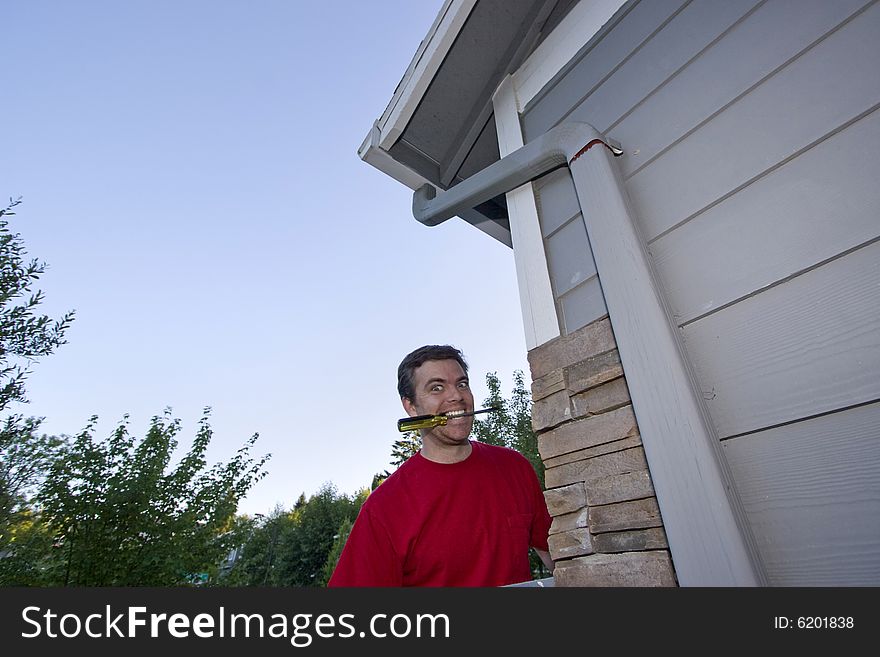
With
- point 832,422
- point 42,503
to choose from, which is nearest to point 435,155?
point 832,422

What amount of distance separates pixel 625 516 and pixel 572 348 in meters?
0.45

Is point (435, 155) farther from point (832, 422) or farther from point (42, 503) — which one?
point (42, 503)

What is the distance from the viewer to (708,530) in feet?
2.50

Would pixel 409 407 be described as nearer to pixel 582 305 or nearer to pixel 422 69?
pixel 582 305

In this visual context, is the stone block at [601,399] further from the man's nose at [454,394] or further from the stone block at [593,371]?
the man's nose at [454,394]

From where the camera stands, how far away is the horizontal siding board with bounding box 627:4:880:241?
2.70 ft

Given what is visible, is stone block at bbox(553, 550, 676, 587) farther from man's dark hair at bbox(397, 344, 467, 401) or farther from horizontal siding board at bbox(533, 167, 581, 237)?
man's dark hair at bbox(397, 344, 467, 401)

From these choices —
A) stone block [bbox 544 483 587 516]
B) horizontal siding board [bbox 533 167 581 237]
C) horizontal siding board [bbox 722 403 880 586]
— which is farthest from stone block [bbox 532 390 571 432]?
horizontal siding board [bbox 533 167 581 237]

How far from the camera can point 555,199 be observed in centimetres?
141

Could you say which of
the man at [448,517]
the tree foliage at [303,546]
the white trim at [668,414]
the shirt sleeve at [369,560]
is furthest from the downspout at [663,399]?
the tree foliage at [303,546]

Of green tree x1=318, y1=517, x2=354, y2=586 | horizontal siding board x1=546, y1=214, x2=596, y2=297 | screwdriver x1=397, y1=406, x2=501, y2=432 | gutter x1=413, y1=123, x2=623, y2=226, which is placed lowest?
green tree x1=318, y1=517, x2=354, y2=586

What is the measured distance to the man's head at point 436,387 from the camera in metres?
1.90

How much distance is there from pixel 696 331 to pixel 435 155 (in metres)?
1.64

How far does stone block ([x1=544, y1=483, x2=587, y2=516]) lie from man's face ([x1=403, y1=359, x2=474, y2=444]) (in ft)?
2.72
